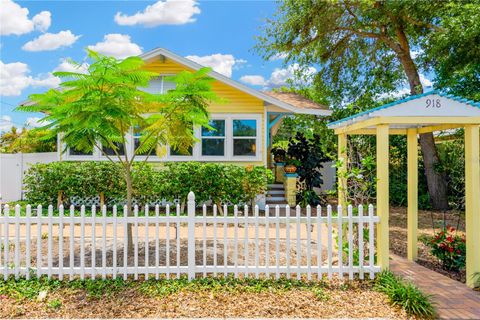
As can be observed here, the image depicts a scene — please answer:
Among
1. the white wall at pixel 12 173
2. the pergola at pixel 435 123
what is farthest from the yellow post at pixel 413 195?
the white wall at pixel 12 173

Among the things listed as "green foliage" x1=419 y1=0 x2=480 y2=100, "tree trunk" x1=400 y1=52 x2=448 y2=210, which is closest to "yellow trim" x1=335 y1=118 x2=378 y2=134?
"green foliage" x1=419 y1=0 x2=480 y2=100

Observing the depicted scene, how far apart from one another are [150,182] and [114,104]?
611cm

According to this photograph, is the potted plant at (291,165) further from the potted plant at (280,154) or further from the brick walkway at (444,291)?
the brick walkway at (444,291)

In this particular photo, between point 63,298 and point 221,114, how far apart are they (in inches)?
339

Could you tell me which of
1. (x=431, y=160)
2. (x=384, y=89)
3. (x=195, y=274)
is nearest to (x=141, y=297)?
(x=195, y=274)

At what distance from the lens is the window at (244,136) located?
12.0m

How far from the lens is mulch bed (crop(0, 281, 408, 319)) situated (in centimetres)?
371

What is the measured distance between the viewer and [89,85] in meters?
4.68

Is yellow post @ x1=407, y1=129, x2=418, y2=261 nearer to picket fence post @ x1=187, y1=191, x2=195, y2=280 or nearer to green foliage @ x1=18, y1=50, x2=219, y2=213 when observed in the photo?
green foliage @ x1=18, y1=50, x2=219, y2=213

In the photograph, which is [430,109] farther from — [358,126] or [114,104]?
[114,104]

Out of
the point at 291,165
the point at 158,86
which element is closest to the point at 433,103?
the point at 291,165

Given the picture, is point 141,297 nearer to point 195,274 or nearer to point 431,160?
point 195,274

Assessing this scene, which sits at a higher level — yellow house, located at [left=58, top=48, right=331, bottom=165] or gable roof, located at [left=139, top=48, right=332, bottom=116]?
gable roof, located at [left=139, top=48, right=332, bottom=116]

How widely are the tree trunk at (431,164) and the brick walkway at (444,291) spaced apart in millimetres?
8102
